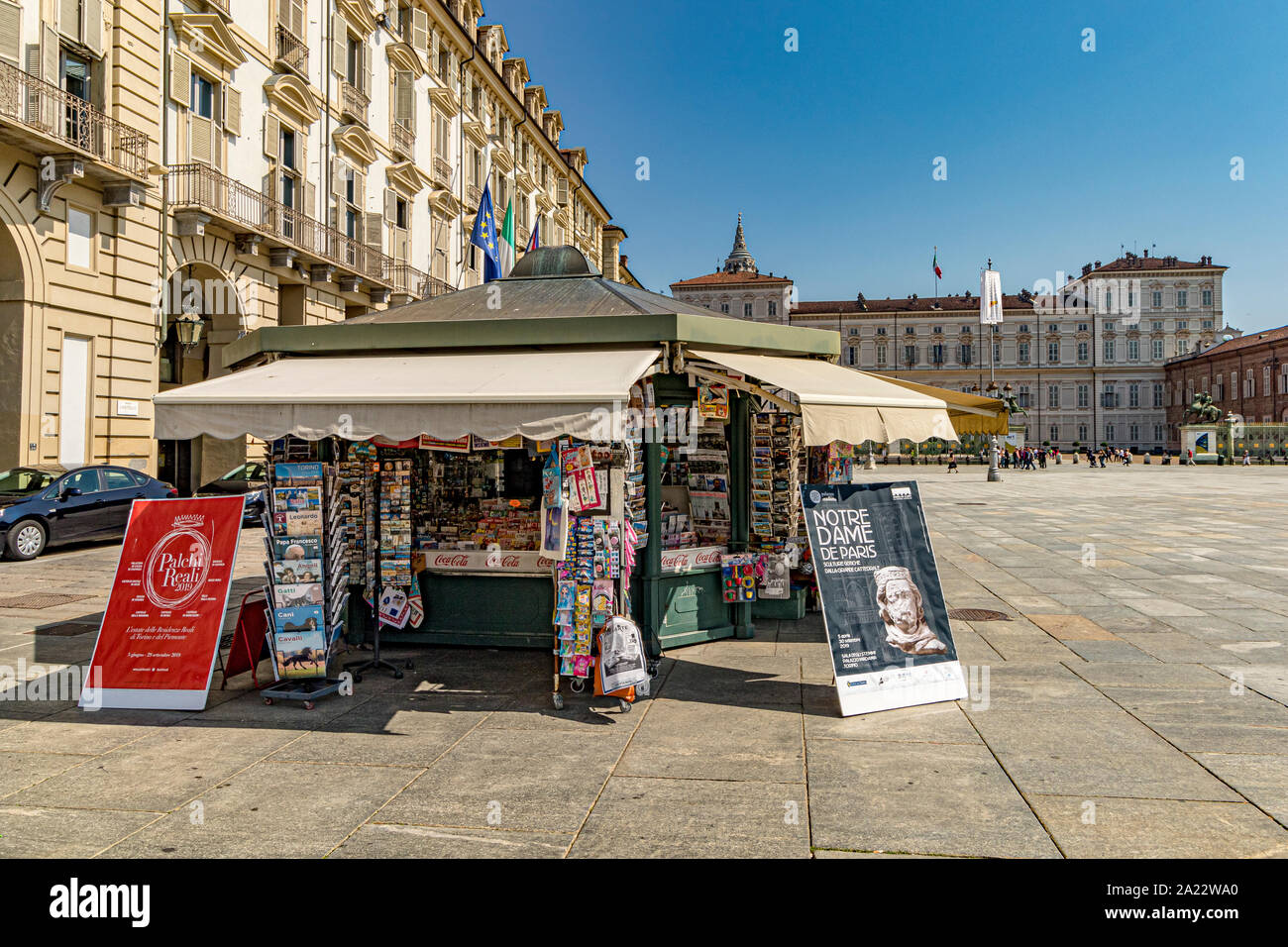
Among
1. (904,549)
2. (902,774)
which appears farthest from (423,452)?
(902,774)

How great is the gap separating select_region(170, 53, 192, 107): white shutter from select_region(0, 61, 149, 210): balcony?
1.77 m

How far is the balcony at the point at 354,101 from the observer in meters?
27.2

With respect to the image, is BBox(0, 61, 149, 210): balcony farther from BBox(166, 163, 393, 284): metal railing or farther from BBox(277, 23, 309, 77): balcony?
BBox(277, 23, 309, 77): balcony

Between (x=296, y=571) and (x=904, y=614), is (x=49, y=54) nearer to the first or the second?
(x=296, y=571)

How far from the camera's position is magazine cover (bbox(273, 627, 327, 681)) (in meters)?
6.86

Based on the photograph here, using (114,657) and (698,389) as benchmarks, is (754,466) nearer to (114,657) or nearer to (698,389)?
(698,389)

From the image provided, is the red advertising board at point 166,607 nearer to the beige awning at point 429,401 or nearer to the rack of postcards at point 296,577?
the rack of postcards at point 296,577

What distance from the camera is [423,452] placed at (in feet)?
29.3

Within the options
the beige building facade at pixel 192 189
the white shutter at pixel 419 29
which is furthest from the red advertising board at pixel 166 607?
the white shutter at pixel 419 29

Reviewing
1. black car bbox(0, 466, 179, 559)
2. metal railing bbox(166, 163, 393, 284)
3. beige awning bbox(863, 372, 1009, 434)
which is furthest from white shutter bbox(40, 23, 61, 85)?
beige awning bbox(863, 372, 1009, 434)

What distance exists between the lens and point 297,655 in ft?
22.5

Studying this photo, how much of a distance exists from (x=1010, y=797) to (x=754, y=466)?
4755 millimetres

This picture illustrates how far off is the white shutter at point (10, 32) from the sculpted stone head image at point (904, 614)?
709 inches
